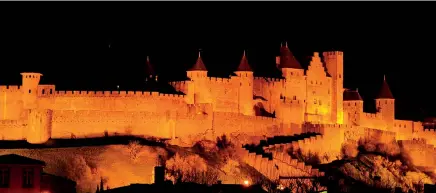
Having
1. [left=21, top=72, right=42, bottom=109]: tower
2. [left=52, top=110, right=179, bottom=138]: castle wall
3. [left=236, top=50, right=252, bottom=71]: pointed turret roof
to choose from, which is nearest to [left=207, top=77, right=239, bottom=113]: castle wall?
[left=236, top=50, right=252, bottom=71]: pointed turret roof

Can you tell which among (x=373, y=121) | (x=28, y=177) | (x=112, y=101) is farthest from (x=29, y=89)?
(x=373, y=121)

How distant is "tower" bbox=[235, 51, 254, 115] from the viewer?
108250mm


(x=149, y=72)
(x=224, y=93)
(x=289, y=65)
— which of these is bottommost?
(x=224, y=93)

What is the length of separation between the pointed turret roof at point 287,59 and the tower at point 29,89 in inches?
886

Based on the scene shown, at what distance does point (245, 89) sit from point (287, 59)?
760 cm

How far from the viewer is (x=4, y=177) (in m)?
73.1

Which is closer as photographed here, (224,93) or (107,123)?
(107,123)

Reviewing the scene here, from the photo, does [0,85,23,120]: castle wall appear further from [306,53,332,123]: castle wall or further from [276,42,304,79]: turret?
[306,53,332,123]: castle wall

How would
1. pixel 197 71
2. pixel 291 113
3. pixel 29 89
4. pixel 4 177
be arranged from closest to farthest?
pixel 4 177, pixel 29 89, pixel 197 71, pixel 291 113

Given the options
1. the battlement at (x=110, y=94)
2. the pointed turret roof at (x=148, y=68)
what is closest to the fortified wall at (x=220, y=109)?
the battlement at (x=110, y=94)

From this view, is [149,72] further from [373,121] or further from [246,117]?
[373,121]

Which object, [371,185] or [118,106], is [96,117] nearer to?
[118,106]

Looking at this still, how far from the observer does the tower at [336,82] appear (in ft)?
386

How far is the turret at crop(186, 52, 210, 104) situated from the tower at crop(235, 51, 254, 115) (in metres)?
3.12
